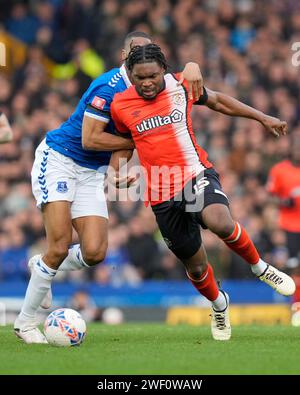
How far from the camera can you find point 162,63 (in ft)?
29.6

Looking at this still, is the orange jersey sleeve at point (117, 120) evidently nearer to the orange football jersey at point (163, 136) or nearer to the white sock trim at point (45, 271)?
the orange football jersey at point (163, 136)

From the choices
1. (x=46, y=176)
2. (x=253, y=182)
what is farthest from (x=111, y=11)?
(x=46, y=176)

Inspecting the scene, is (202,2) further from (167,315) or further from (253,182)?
(167,315)

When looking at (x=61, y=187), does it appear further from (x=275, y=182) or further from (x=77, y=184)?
(x=275, y=182)

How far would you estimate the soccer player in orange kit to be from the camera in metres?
8.97

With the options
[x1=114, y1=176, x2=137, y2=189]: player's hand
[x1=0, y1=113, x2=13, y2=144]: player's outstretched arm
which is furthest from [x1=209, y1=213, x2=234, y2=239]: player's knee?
[x1=0, y1=113, x2=13, y2=144]: player's outstretched arm

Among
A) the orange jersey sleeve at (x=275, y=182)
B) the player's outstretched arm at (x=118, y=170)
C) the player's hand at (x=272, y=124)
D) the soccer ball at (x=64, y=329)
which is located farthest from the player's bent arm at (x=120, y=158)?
the orange jersey sleeve at (x=275, y=182)

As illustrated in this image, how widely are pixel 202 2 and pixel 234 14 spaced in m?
0.74

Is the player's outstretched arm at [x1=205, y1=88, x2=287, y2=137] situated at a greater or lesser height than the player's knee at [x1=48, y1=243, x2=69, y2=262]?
greater

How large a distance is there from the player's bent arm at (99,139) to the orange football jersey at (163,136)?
0.57ft

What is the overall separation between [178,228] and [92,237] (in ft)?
2.87

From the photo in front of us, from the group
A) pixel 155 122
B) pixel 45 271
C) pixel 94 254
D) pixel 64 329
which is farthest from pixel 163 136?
pixel 64 329

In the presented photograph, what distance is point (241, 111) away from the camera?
9.35 metres

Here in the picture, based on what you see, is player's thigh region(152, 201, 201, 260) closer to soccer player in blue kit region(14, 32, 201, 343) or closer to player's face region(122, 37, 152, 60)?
soccer player in blue kit region(14, 32, 201, 343)
